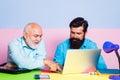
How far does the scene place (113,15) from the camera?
111 inches

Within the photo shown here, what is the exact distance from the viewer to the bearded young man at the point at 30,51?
1.88m

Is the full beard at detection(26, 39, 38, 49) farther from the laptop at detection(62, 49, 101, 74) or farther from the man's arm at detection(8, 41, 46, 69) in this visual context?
the laptop at detection(62, 49, 101, 74)

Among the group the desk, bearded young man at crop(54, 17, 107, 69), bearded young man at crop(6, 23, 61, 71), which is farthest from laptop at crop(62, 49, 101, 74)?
bearded young man at crop(54, 17, 107, 69)

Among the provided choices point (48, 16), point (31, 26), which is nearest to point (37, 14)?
point (48, 16)

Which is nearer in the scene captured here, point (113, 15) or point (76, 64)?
point (76, 64)

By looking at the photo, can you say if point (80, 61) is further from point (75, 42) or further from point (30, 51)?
point (75, 42)

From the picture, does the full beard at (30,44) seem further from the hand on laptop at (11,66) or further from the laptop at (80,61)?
the laptop at (80,61)

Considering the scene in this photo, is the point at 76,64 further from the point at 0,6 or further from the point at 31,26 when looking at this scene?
the point at 0,6

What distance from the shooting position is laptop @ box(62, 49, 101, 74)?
1748 millimetres

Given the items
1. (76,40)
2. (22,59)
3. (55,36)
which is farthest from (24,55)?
(55,36)

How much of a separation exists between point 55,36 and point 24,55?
0.91 m

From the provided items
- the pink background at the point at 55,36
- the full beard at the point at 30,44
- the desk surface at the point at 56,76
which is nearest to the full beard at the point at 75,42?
the pink background at the point at 55,36

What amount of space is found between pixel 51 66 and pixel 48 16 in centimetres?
95

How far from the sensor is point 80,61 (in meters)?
1.79
